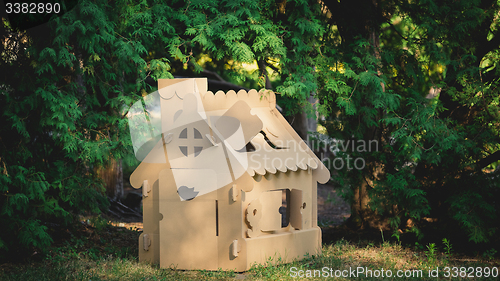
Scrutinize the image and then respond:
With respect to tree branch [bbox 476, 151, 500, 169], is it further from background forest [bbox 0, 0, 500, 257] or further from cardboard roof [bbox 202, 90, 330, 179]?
cardboard roof [bbox 202, 90, 330, 179]

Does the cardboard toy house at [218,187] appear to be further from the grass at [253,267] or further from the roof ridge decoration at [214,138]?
the grass at [253,267]

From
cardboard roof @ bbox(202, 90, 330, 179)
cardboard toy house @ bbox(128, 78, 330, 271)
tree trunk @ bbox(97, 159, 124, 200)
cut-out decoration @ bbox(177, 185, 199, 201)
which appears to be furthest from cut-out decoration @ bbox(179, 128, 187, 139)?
tree trunk @ bbox(97, 159, 124, 200)

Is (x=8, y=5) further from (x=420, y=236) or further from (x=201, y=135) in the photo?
(x=420, y=236)

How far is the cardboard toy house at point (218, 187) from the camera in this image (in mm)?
5227

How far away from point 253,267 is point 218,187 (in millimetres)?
989

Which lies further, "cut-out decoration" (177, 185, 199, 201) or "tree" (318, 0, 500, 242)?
"tree" (318, 0, 500, 242)

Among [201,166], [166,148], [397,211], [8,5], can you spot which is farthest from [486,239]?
[8,5]

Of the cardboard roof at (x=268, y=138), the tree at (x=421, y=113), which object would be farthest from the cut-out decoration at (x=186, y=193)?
the tree at (x=421, y=113)

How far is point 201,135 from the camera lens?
5461 mm

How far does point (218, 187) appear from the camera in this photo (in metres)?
5.23

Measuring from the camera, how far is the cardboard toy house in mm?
5227

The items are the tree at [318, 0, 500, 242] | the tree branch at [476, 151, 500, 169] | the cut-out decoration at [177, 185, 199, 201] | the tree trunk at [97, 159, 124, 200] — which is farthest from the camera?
A: the tree trunk at [97, 159, 124, 200]

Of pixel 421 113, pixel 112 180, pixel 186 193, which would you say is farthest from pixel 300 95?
pixel 112 180

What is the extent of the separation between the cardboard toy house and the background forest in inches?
52.1
